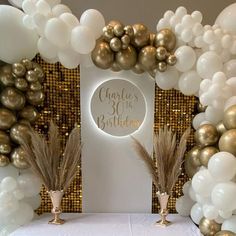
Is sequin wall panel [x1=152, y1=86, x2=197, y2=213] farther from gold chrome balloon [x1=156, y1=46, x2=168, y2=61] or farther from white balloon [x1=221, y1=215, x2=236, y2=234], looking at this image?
white balloon [x1=221, y1=215, x2=236, y2=234]

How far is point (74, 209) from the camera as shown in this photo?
1726 millimetres

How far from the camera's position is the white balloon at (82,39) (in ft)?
4.62

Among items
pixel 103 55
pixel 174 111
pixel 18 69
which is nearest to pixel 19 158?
pixel 18 69

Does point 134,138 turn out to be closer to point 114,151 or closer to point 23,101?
point 114,151

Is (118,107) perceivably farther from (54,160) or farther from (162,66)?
(54,160)

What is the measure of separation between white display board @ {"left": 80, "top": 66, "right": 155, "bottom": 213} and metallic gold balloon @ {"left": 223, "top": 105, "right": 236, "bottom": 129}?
0.44 meters

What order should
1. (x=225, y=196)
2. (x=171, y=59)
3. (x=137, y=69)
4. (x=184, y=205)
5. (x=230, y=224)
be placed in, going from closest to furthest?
(x=225, y=196), (x=230, y=224), (x=171, y=59), (x=137, y=69), (x=184, y=205)

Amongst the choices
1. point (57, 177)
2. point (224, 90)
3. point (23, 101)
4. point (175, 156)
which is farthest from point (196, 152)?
point (23, 101)

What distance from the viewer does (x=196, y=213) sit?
1590 mm

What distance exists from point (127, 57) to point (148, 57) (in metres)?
0.11

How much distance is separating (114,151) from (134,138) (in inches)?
5.6

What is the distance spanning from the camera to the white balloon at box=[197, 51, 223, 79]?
146cm

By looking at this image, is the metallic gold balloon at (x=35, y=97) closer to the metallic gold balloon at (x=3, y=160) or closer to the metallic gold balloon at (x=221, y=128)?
the metallic gold balloon at (x=3, y=160)

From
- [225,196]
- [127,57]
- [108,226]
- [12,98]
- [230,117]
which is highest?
[127,57]
